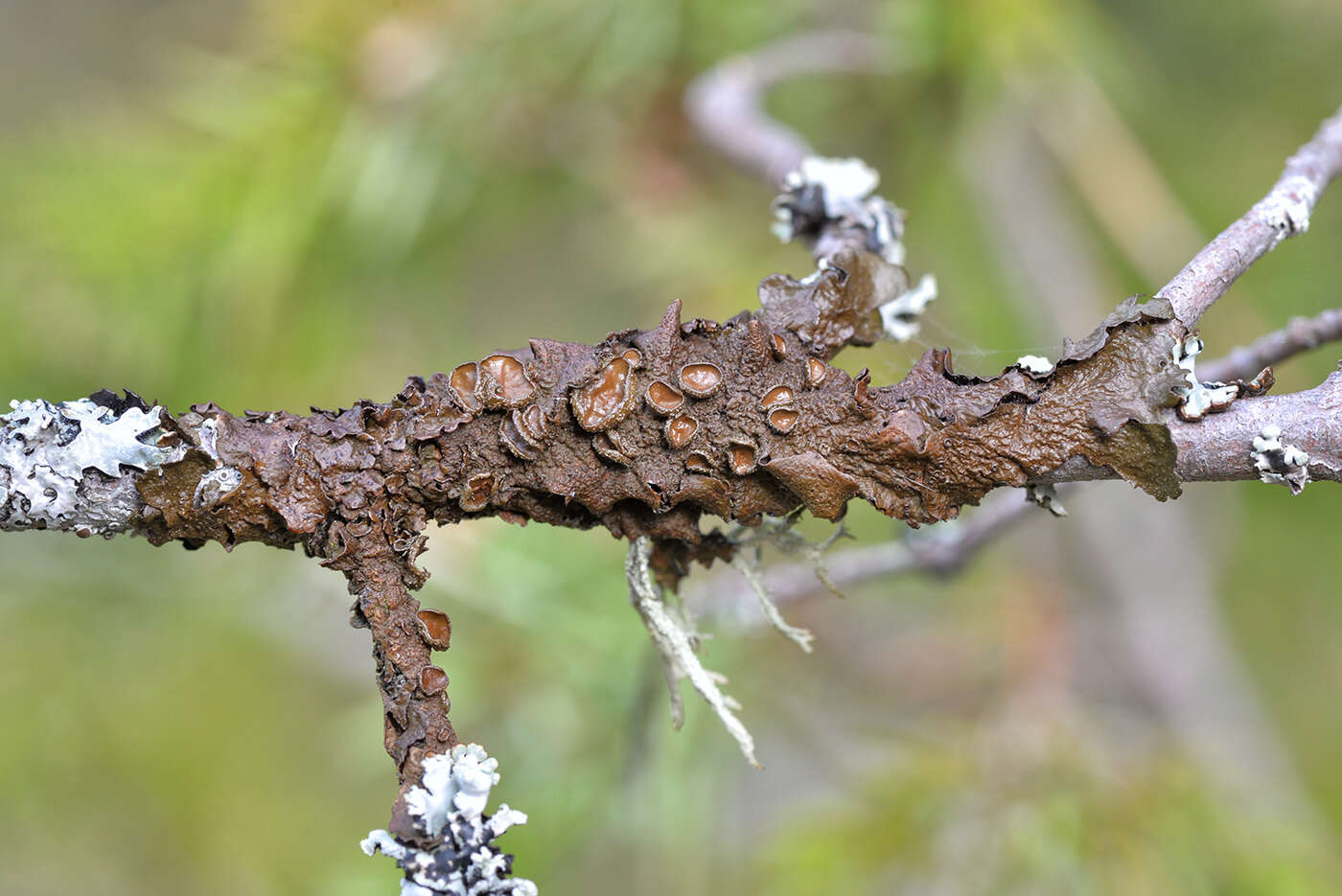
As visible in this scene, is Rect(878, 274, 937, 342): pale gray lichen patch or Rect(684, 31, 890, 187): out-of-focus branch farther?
Rect(684, 31, 890, 187): out-of-focus branch

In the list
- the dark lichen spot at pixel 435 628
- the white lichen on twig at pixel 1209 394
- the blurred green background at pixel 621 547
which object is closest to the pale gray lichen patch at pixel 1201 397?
the white lichen on twig at pixel 1209 394

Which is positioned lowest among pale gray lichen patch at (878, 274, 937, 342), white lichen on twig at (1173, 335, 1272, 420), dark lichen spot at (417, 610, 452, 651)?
white lichen on twig at (1173, 335, 1272, 420)

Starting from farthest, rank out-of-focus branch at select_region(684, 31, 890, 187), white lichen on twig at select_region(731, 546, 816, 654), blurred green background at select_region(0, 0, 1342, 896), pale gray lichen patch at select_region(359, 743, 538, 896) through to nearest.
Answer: blurred green background at select_region(0, 0, 1342, 896)
out-of-focus branch at select_region(684, 31, 890, 187)
white lichen on twig at select_region(731, 546, 816, 654)
pale gray lichen patch at select_region(359, 743, 538, 896)

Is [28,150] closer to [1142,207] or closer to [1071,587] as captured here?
[1142,207]

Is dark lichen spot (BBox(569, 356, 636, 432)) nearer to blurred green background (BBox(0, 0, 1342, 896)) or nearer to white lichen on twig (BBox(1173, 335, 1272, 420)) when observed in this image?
white lichen on twig (BBox(1173, 335, 1272, 420))

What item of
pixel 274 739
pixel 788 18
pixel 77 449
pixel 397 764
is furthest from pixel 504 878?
pixel 274 739

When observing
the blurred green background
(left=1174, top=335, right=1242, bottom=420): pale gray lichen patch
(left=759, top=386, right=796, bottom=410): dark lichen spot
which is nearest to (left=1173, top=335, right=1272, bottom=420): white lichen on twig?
(left=1174, top=335, right=1242, bottom=420): pale gray lichen patch

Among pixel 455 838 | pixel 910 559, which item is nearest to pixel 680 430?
pixel 455 838
